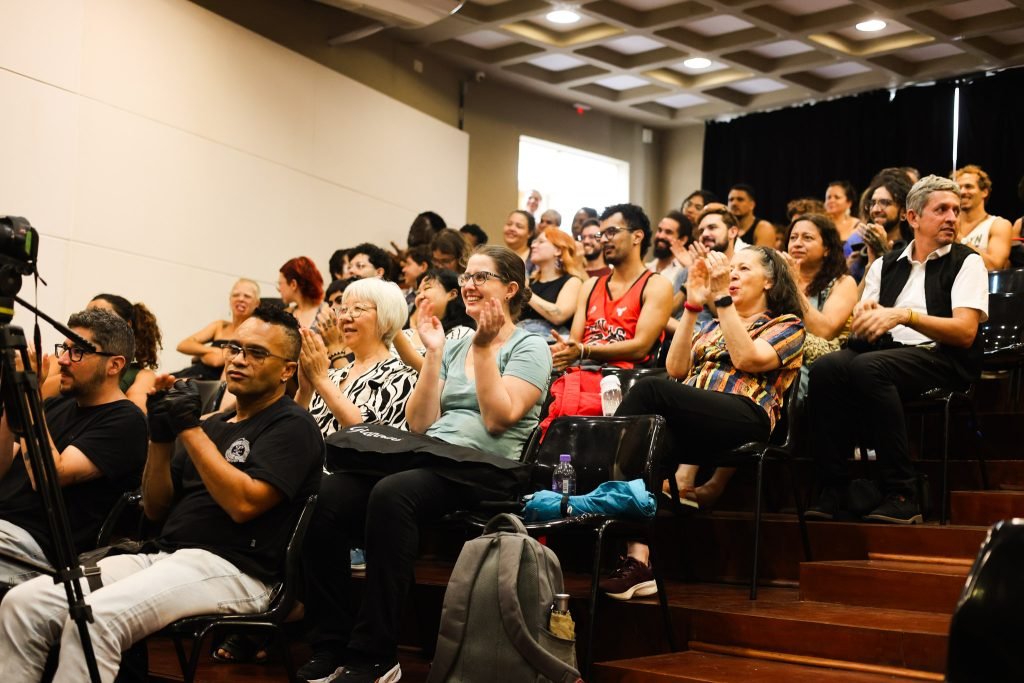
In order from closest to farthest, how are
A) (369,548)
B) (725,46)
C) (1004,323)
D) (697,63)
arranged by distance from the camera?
(369,548) < (1004,323) < (725,46) < (697,63)

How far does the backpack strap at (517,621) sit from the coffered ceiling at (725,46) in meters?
5.85

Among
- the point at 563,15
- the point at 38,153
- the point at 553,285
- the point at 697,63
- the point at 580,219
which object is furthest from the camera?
the point at 697,63

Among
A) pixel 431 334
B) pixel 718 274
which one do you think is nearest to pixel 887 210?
pixel 718 274

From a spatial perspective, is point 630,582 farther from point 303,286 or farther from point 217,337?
point 217,337

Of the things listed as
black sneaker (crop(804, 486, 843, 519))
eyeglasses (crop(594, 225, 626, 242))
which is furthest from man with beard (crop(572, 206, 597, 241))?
black sneaker (crop(804, 486, 843, 519))

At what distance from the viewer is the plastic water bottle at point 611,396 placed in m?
4.12

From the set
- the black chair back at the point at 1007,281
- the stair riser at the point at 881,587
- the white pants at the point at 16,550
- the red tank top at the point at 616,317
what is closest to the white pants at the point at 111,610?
the white pants at the point at 16,550

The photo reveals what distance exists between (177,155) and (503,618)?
492 centimetres

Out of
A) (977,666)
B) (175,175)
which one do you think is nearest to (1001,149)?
(175,175)

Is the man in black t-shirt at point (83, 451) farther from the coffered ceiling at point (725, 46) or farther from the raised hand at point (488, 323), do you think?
the coffered ceiling at point (725, 46)

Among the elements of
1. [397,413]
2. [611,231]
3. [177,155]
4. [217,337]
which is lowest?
[397,413]

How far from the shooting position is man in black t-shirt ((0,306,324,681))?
100 inches

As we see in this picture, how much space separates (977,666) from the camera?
4.87 feet

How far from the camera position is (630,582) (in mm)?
3322
